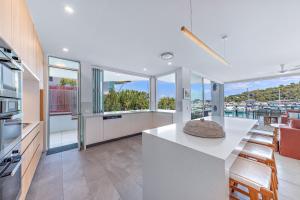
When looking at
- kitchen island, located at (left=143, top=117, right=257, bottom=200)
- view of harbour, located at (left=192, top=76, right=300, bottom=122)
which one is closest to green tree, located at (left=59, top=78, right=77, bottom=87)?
kitchen island, located at (left=143, top=117, right=257, bottom=200)

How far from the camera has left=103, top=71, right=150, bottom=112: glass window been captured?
4.70 meters

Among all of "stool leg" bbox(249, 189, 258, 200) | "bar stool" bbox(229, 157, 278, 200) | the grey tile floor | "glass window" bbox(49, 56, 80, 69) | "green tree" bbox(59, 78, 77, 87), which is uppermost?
"glass window" bbox(49, 56, 80, 69)

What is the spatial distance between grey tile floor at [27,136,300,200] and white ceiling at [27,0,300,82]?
2.60 meters

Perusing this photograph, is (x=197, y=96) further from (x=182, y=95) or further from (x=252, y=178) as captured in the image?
(x=252, y=178)

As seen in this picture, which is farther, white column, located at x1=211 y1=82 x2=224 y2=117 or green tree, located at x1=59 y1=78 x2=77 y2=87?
white column, located at x1=211 y1=82 x2=224 y2=117

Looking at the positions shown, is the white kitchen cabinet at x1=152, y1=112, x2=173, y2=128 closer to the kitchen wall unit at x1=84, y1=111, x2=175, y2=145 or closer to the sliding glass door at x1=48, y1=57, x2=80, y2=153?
the kitchen wall unit at x1=84, y1=111, x2=175, y2=145

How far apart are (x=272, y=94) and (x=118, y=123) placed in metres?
8.38

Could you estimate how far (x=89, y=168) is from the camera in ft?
8.34

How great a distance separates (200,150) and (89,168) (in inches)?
96.3

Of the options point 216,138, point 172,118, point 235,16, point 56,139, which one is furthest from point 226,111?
point 56,139

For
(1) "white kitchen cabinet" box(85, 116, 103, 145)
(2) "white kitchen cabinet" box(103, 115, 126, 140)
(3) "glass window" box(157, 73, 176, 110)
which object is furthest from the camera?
(3) "glass window" box(157, 73, 176, 110)

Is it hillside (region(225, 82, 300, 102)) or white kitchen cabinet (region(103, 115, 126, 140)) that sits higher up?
hillside (region(225, 82, 300, 102))

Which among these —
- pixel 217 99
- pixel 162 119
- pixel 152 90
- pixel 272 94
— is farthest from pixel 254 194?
pixel 272 94

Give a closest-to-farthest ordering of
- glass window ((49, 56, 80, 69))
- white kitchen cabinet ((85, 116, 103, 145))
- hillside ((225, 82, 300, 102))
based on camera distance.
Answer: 1. glass window ((49, 56, 80, 69))
2. white kitchen cabinet ((85, 116, 103, 145))
3. hillside ((225, 82, 300, 102))
